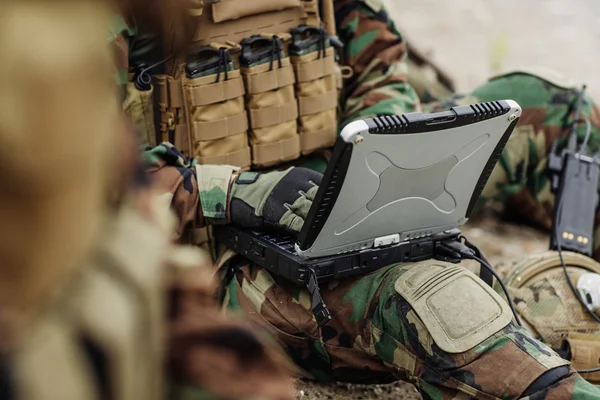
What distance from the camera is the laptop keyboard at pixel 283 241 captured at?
1876mm

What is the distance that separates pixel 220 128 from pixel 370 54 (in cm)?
66

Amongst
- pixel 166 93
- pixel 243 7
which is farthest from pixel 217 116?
pixel 243 7

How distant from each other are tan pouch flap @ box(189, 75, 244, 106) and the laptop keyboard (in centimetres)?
48

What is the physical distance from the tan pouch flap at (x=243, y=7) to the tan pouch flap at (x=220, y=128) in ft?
0.89

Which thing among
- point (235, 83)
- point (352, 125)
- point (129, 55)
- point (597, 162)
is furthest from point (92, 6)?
point (597, 162)

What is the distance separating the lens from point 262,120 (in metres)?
2.38

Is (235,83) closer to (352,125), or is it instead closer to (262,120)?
(262,120)

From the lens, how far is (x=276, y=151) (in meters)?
2.43

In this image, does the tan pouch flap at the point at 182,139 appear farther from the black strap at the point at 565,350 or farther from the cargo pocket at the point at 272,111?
the black strap at the point at 565,350

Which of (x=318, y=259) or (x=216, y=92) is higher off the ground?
(x=216, y=92)

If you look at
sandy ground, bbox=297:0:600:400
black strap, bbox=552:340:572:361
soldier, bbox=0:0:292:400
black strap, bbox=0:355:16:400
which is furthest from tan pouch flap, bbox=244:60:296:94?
sandy ground, bbox=297:0:600:400

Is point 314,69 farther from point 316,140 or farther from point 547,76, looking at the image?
point 547,76

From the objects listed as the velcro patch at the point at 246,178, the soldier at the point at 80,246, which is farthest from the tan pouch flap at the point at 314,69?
the soldier at the point at 80,246

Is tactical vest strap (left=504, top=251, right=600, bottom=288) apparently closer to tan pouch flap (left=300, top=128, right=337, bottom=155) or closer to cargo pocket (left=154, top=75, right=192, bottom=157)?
tan pouch flap (left=300, top=128, right=337, bottom=155)
